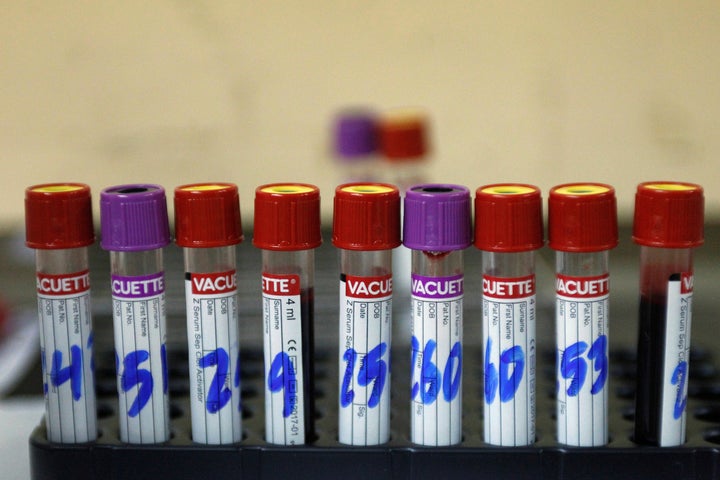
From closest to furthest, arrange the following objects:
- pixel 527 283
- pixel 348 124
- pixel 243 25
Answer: pixel 527 283 → pixel 348 124 → pixel 243 25

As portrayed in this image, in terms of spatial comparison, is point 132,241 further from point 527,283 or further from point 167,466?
point 527,283

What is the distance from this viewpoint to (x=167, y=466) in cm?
63

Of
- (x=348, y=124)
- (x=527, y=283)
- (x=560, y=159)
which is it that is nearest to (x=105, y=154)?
(x=348, y=124)

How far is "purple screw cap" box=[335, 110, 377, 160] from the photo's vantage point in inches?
44.9

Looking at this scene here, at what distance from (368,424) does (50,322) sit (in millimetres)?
232

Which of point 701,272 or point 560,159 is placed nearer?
point 701,272

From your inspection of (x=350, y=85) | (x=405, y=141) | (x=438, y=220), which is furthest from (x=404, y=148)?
(x=438, y=220)

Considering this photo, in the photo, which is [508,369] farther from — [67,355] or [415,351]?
[67,355]

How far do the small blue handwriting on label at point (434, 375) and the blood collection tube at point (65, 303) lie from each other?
0.23 meters

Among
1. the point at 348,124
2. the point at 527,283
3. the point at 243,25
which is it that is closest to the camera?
the point at 527,283

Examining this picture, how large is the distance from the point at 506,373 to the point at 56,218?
1.06 feet

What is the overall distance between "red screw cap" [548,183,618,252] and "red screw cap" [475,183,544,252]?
14mm

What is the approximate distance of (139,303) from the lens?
623 mm

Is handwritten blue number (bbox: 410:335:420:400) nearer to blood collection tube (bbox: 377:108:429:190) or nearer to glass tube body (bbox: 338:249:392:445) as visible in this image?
glass tube body (bbox: 338:249:392:445)
